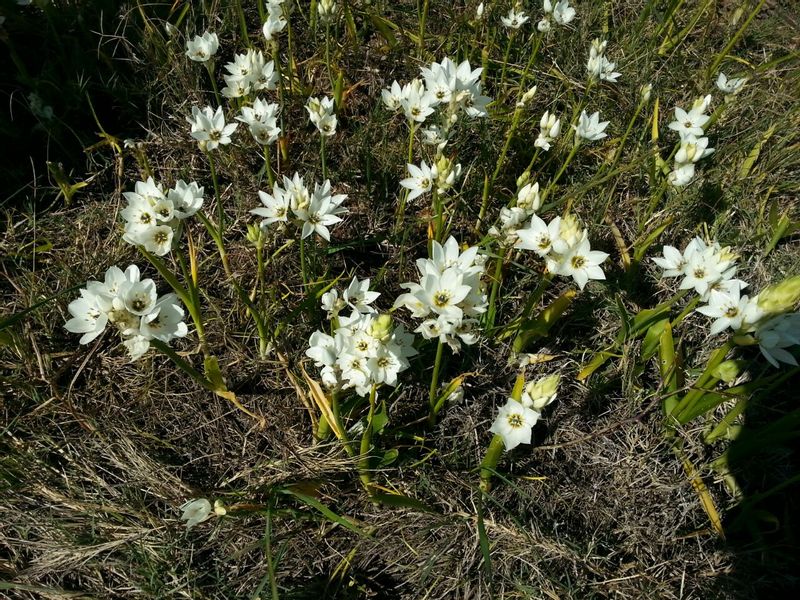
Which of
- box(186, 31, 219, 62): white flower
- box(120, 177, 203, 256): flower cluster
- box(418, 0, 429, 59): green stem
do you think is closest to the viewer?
box(120, 177, 203, 256): flower cluster

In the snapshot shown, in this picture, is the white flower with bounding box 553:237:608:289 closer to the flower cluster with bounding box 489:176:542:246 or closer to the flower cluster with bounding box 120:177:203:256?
the flower cluster with bounding box 489:176:542:246

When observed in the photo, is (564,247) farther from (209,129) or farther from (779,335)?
(209,129)

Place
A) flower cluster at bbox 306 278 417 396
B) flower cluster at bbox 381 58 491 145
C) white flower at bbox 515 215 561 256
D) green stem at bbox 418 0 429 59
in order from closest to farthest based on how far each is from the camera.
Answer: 1. flower cluster at bbox 306 278 417 396
2. white flower at bbox 515 215 561 256
3. flower cluster at bbox 381 58 491 145
4. green stem at bbox 418 0 429 59

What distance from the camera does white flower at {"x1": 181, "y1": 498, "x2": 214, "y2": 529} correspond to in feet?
6.20

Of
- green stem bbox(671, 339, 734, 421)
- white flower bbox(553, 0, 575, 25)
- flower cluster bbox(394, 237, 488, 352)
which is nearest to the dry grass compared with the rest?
green stem bbox(671, 339, 734, 421)

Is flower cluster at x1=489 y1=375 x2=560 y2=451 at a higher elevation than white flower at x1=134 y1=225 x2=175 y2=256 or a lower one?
lower

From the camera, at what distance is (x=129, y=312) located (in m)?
1.61

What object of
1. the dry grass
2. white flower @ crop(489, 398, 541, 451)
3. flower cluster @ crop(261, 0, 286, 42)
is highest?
flower cluster @ crop(261, 0, 286, 42)

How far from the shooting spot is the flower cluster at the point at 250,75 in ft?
8.39

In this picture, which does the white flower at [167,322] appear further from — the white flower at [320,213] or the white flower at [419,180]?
the white flower at [419,180]

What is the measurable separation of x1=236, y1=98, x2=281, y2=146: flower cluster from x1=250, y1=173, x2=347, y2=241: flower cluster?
270 mm

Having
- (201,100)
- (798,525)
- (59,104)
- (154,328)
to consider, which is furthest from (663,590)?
(59,104)

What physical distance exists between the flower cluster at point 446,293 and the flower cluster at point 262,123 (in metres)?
0.92

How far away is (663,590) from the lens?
80.3 inches
